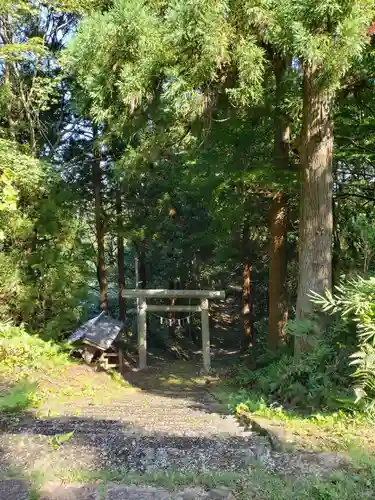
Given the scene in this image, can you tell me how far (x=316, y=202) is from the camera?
601 cm

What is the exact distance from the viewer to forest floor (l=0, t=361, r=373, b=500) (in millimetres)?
2107

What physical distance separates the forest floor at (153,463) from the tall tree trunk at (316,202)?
275 centimetres

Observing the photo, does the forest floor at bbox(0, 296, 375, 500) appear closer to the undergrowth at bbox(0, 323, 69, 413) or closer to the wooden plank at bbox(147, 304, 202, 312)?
the undergrowth at bbox(0, 323, 69, 413)

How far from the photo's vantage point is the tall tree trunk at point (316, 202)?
5.96m

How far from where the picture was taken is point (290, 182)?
24.0 feet

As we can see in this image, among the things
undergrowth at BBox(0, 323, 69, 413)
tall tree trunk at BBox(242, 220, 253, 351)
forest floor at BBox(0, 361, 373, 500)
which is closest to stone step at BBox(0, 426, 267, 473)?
forest floor at BBox(0, 361, 373, 500)

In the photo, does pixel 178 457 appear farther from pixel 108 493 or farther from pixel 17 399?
pixel 17 399

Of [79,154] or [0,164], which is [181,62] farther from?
[79,154]

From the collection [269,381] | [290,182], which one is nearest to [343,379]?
[269,381]

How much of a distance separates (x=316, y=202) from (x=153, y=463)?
14.6 ft

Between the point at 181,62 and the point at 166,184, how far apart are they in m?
10.1

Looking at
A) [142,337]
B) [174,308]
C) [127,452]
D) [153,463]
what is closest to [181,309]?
[174,308]

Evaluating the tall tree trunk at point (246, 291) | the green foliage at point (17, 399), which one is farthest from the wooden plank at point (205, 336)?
the green foliage at point (17, 399)

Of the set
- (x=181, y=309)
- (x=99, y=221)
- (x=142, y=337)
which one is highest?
(x=99, y=221)
